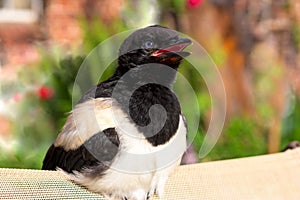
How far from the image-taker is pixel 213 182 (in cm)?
108

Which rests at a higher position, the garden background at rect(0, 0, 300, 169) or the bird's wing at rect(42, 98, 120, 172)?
the bird's wing at rect(42, 98, 120, 172)

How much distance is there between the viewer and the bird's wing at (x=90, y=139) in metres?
0.96

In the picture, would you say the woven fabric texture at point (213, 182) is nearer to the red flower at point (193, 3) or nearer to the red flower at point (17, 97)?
the red flower at point (193, 3)

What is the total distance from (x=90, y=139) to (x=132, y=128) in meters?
0.06

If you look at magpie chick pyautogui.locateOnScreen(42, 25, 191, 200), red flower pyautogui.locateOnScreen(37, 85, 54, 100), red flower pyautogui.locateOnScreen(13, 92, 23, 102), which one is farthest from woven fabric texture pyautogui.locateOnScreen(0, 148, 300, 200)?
red flower pyautogui.locateOnScreen(13, 92, 23, 102)

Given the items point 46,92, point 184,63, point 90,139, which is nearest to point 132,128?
point 90,139

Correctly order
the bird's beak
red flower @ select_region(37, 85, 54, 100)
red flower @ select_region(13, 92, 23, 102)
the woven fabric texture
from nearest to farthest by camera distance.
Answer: the woven fabric texture
the bird's beak
red flower @ select_region(37, 85, 54, 100)
red flower @ select_region(13, 92, 23, 102)

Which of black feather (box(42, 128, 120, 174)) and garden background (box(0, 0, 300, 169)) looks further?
garden background (box(0, 0, 300, 169))

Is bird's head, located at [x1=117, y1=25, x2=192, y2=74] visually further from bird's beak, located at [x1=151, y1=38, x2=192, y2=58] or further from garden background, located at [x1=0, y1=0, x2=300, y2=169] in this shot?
garden background, located at [x1=0, y1=0, x2=300, y2=169]

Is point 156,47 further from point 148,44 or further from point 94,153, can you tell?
point 94,153

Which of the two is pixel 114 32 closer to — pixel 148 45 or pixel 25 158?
pixel 25 158

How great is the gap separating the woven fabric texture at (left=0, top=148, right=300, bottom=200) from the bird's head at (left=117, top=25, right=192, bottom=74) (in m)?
0.18

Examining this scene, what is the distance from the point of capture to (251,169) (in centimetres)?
114

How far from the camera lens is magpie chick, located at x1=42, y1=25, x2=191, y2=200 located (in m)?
0.97
